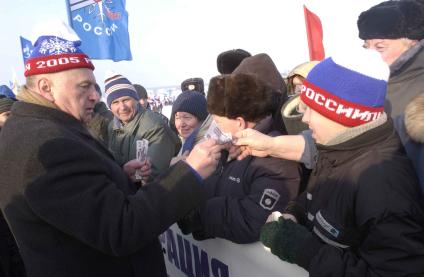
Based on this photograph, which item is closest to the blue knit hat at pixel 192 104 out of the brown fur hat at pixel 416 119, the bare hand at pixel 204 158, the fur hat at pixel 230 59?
the fur hat at pixel 230 59

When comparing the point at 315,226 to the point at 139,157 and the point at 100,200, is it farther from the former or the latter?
the point at 139,157

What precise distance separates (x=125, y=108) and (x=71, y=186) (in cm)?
299

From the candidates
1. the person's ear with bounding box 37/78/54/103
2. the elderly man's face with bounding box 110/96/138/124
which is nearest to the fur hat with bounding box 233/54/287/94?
the person's ear with bounding box 37/78/54/103

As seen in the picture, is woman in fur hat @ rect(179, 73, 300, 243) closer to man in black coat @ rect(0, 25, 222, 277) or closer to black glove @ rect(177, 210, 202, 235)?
black glove @ rect(177, 210, 202, 235)

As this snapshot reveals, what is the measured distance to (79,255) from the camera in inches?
58.3

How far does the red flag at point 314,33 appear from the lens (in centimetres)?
444

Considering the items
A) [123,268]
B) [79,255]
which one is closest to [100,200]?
[79,255]

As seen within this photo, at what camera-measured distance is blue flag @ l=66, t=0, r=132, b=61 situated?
5457 millimetres

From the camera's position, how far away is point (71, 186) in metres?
1.31

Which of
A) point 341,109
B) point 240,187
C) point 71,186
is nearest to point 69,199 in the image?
point 71,186

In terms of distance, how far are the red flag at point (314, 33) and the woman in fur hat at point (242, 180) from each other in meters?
Answer: 2.56

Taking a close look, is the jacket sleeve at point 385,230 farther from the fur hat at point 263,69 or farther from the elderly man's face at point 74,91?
the fur hat at point 263,69

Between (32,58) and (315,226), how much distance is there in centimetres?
151

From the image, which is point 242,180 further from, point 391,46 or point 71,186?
point 391,46
